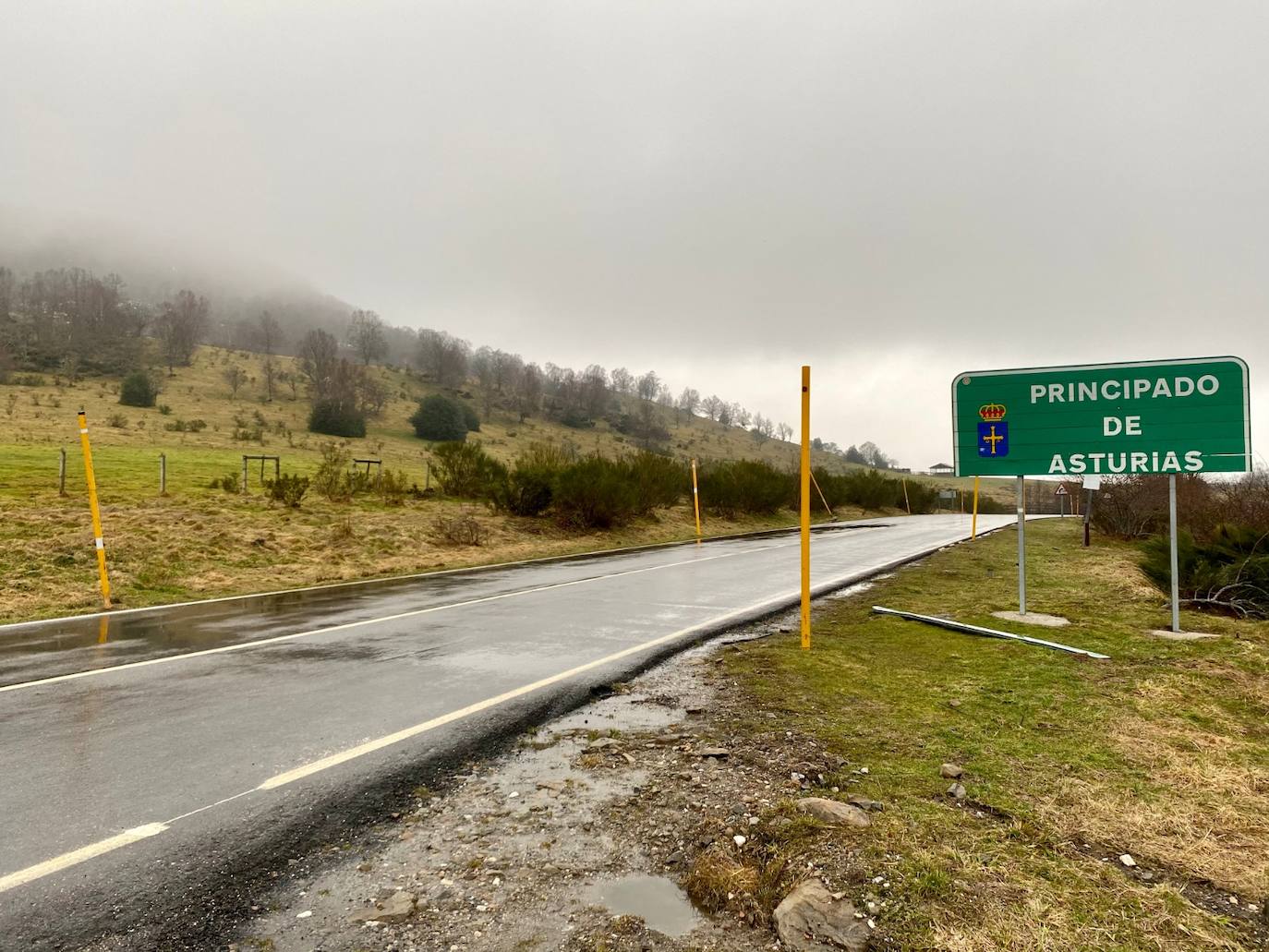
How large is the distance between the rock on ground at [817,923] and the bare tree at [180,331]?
85709 mm

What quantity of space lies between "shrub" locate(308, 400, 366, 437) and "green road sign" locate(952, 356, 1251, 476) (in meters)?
59.1

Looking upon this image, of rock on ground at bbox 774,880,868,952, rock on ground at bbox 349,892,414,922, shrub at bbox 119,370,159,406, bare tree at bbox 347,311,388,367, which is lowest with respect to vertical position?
rock on ground at bbox 349,892,414,922

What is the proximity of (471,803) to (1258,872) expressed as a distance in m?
3.44

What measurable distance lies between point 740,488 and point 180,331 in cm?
7575

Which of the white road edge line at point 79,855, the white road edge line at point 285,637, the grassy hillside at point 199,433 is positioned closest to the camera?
the white road edge line at point 79,855

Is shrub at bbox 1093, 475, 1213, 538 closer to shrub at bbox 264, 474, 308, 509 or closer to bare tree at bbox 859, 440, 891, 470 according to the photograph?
shrub at bbox 264, 474, 308, 509

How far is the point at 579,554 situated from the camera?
18766mm

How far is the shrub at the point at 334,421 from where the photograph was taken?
199ft

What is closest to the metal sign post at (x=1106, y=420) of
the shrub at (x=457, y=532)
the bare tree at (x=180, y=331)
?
the shrub at (x=457, y=532)

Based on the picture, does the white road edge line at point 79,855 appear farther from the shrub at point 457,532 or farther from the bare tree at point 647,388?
the bare tree at point 647,388

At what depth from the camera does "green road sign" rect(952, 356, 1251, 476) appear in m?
7.41

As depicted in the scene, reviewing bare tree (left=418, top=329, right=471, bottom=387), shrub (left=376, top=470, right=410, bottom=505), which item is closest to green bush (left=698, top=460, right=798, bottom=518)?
shrub (left=376, top=470, right=410, bottom=505)

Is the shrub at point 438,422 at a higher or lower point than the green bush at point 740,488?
higher

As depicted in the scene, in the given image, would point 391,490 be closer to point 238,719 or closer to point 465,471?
point 465,471
